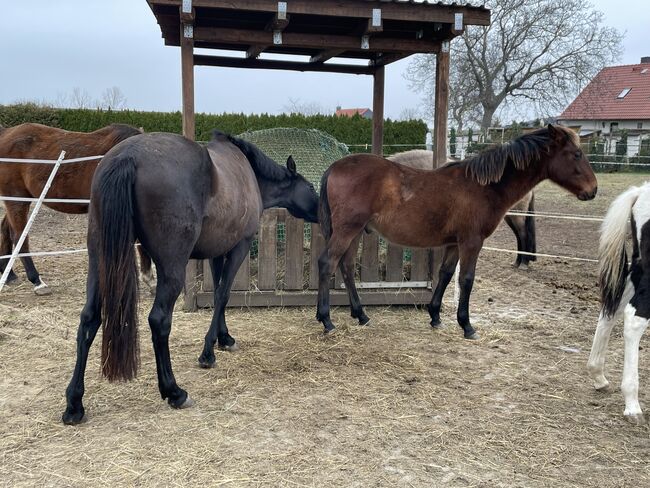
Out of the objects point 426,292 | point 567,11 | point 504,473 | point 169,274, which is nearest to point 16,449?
point 169,274

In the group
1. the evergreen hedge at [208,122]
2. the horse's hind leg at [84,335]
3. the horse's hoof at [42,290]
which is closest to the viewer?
the horse's hind leg at [84,335]

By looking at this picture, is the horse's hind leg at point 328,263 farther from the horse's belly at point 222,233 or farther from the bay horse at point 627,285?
the bay horse at point 627,285

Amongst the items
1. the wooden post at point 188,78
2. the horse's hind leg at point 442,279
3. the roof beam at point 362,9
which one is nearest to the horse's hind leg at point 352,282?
the horse's hind leg at point 442,279

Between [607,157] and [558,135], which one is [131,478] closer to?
[558,135]

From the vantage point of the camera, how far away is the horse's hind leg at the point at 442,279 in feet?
17.0

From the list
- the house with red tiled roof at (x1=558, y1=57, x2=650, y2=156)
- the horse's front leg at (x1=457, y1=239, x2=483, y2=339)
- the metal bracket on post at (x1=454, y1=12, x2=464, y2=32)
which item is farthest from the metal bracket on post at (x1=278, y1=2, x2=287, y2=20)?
the house with red tiled roof at (x1=558, y1=57, x2=650, y2=156)

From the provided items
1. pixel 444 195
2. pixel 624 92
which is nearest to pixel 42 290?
pixel 444 195

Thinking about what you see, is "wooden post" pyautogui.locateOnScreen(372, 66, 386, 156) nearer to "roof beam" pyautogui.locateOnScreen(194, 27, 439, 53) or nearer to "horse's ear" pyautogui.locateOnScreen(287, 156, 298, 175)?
"roof beam" pyautogui.locateOnScreen(194, 27, 439, 53)

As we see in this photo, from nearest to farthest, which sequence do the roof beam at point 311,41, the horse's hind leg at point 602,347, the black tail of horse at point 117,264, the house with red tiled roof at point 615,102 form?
1. the black tail of horse at point 117,264
2. the horse's hind leg at point 602,347
3. the roof beam at point 311,41
4. the house with red tiled roof at point 615,102

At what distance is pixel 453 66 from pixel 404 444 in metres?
29.9

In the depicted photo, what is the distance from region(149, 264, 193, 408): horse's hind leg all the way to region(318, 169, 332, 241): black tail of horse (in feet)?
6.54

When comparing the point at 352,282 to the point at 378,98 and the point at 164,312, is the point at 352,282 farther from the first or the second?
the point at 378,98

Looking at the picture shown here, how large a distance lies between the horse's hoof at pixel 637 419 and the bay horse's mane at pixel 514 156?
2342 mm

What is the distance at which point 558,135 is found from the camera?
4844 mm
